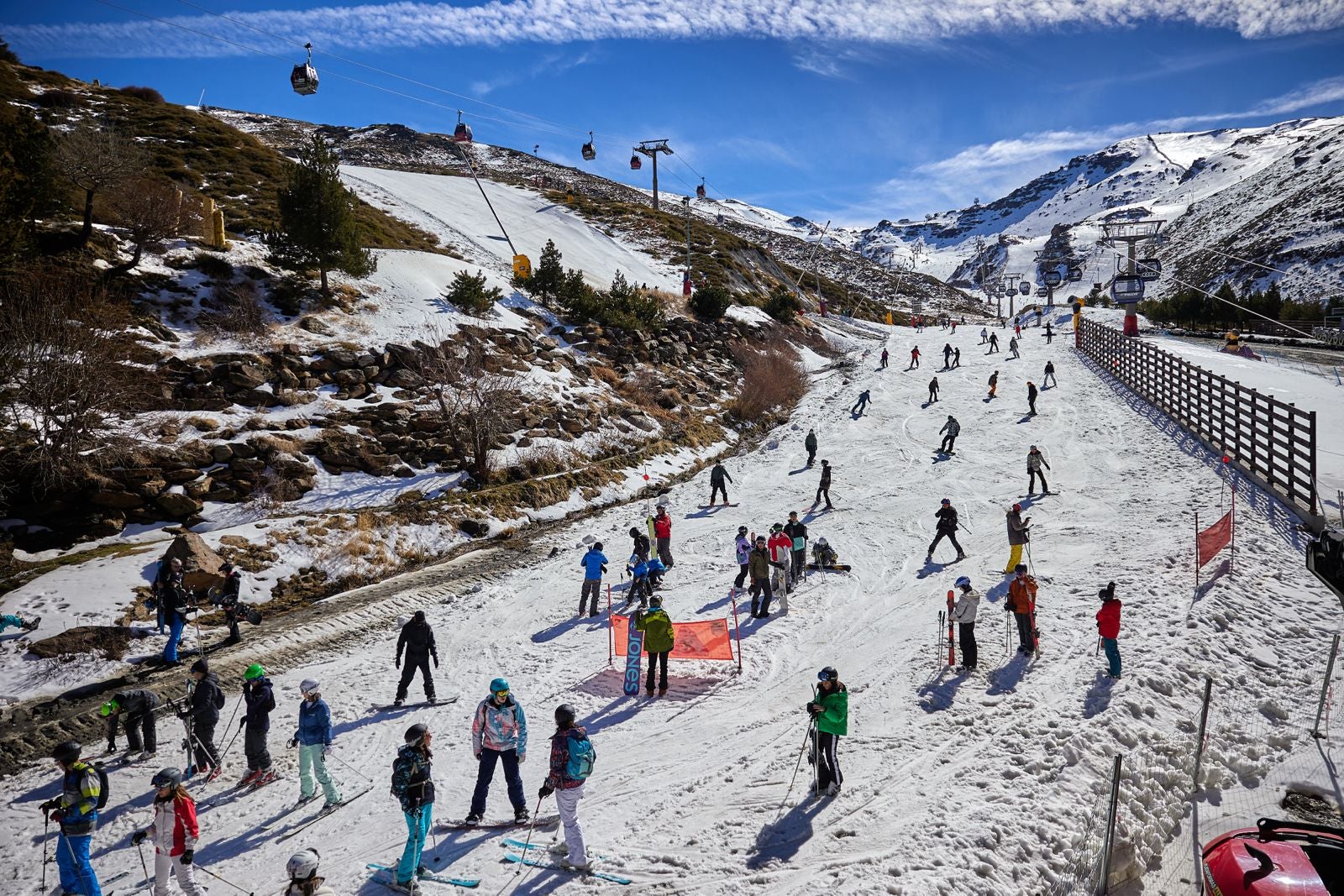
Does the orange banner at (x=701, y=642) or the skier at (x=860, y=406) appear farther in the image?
the skier at (x=860, y=406)

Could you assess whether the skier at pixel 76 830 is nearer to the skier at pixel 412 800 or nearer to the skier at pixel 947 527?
the skier at pixel 412 800

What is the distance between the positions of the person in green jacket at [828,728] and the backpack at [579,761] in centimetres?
285

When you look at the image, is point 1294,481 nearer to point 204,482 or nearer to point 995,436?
point 995,436

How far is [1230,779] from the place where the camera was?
30.1 ft

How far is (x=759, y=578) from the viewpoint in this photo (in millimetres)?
14797

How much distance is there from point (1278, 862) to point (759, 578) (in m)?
9.08

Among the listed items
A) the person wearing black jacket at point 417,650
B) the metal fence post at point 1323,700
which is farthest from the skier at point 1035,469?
the person wearing black jacket at point 417,650

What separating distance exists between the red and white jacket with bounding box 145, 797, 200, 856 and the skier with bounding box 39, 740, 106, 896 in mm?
887

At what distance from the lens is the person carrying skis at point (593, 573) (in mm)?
15383

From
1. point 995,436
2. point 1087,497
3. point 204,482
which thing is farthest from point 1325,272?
point 204,482

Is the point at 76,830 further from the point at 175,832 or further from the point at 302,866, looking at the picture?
the point at 302,866

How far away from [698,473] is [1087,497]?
13.9 meters

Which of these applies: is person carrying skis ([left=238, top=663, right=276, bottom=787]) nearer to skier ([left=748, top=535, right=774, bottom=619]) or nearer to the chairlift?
skier ([left=748, top=535, right=774, bottom=619])

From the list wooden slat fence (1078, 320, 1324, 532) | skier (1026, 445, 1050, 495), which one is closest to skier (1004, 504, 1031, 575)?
wooden slat fence (1078, 320, 1324, 532)
